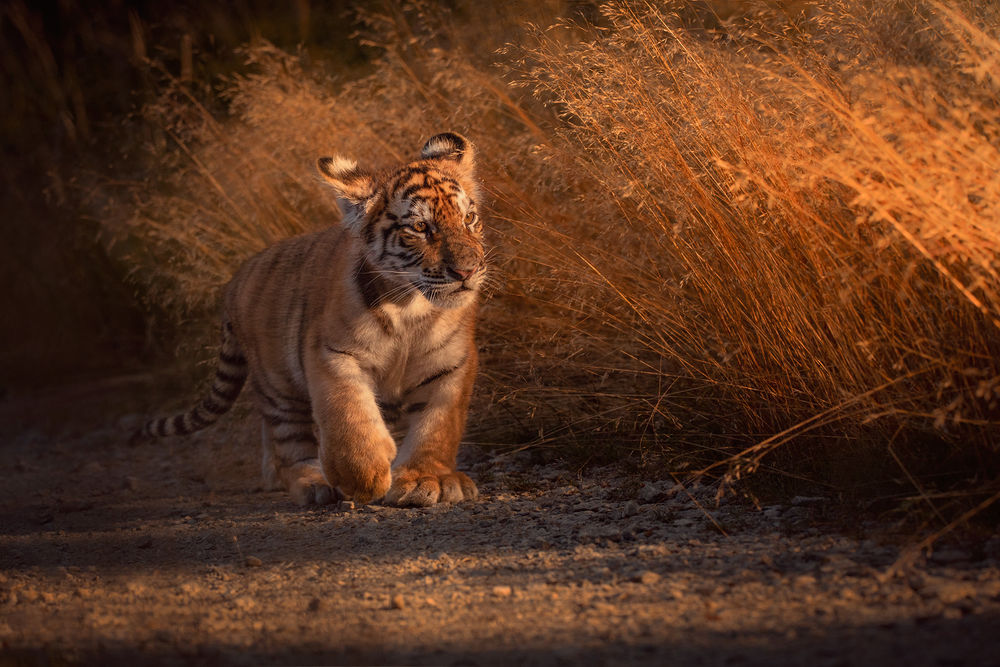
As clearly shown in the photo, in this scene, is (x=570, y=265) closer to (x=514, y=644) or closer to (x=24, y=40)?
(x=514, y=644)

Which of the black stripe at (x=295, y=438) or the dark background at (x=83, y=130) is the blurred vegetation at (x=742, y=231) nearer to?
the black stripe at (x=295, y=438)

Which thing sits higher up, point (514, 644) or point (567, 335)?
point (514, 644)

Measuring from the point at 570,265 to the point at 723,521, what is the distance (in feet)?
5.28

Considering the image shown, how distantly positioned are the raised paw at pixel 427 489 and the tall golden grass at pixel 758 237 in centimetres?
63

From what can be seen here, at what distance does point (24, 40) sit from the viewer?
12.0 metres

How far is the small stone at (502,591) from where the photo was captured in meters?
3.09

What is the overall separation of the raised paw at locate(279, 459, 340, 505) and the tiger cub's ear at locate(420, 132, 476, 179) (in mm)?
1659

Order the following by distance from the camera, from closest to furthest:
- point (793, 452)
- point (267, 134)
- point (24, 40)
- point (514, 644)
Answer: point (514, 644)
point (793, 452)
point (267, 134)
point (24, 40)

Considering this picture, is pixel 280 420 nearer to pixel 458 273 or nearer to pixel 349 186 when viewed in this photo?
pixel 349 186

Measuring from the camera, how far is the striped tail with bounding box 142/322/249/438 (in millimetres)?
5625

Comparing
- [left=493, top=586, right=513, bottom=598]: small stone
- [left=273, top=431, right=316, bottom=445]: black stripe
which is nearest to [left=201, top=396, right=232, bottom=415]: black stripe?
[left=273, top=431, right=316, bottom=445]: black stripe

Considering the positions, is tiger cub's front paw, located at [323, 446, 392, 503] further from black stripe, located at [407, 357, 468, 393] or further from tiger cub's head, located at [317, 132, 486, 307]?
tiger cub's head, located at [317, 132, 486, 307]

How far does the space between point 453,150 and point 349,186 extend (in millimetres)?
594

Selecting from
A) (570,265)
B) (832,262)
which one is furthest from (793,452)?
(570,265)
